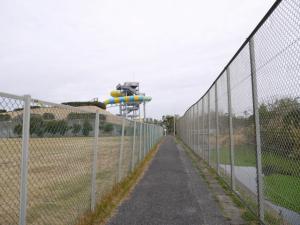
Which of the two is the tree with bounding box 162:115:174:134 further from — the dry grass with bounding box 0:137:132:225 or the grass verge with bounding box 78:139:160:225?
the dry grass with bounding box 0:137:132:225

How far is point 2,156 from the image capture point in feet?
8.53

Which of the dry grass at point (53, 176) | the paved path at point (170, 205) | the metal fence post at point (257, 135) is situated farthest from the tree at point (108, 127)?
the metal fence post at point (257, 135)

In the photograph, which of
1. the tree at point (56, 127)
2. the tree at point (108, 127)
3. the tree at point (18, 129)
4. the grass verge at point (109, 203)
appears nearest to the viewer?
the tree at point (18, 129)

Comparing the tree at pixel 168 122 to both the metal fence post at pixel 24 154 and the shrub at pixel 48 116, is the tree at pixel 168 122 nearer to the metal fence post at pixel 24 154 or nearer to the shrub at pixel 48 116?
the shrub at pixel 48 116

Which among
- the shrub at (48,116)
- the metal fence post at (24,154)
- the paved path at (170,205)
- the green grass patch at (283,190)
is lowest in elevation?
the paved path at (170,205)

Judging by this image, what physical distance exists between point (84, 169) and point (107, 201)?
1.08 meters

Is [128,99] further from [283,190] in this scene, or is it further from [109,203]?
[283,190]

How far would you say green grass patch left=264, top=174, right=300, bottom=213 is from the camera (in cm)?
299

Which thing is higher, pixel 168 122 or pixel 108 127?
pixel 168 122

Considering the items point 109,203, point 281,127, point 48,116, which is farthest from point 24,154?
point 109,203

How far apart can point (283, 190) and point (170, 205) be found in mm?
2303

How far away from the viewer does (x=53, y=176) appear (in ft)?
12.2

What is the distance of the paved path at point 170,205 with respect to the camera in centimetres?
434

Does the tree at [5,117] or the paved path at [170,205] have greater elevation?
the tree at [5,117]
